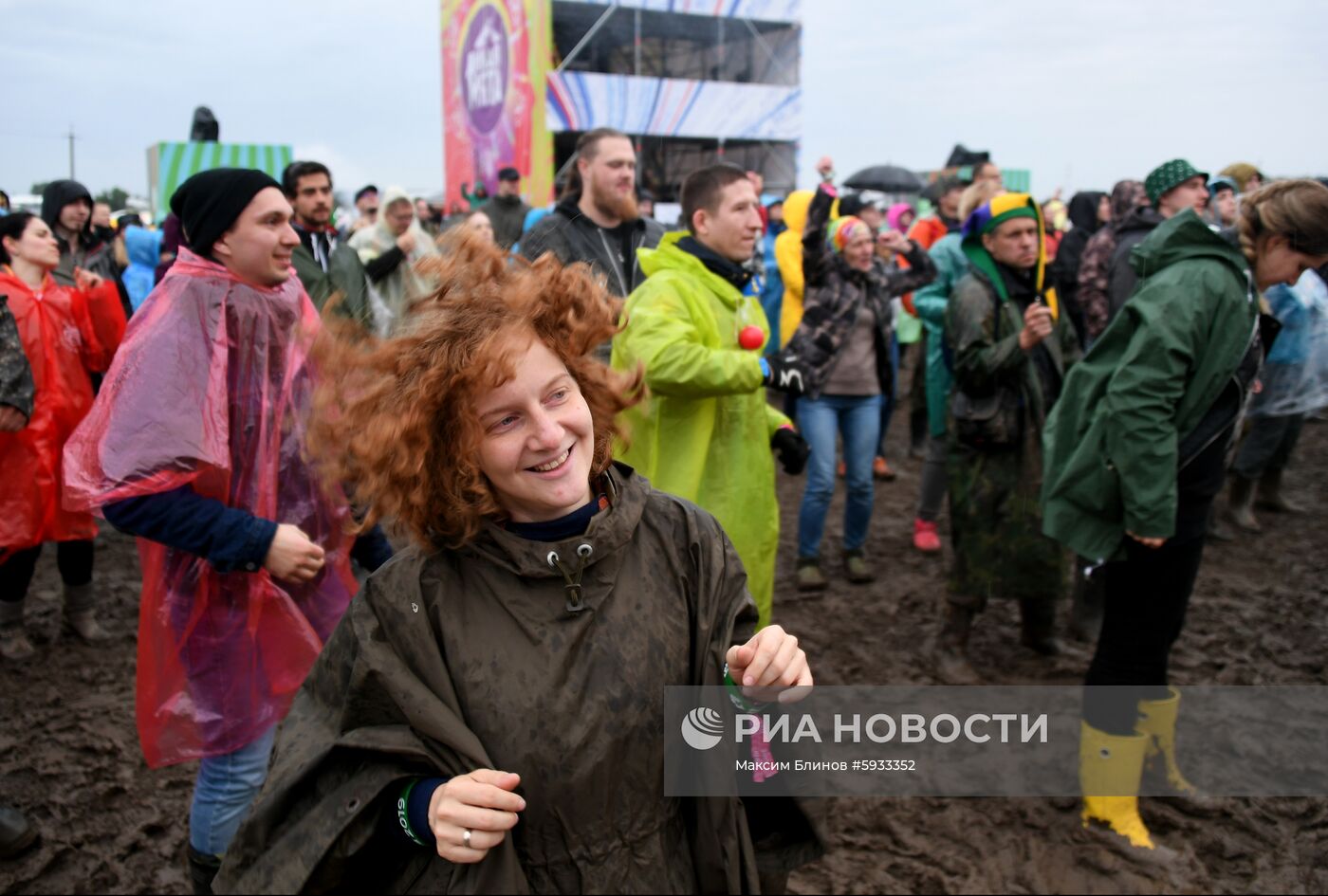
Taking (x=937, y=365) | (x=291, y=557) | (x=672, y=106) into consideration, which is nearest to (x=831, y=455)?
(x=937, y=365)

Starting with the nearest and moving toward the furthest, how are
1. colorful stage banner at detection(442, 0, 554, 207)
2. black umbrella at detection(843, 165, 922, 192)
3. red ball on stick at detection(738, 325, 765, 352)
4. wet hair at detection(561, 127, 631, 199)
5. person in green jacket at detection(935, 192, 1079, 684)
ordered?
red ball on stick at detection(738, 325, 765, 352) < person in green jacket at detection(935, 192, 1079, 684) < wet hair at detection(561, 127, 631, 199) < black umbrella at detection(843, 165, 922, 192) < colorful stage banner at detection(442, 0, 554, 207)

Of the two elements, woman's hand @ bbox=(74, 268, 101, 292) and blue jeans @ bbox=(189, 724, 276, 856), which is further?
woman's hand @ bbox=(74, 268, 101, 292)

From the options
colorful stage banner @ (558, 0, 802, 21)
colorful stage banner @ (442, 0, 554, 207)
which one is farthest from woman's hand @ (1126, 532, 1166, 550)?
colorful stage banner @ (558, 0, 802, 21)

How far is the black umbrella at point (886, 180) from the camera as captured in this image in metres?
16.7

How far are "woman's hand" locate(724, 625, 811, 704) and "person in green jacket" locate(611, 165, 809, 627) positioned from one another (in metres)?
1.72

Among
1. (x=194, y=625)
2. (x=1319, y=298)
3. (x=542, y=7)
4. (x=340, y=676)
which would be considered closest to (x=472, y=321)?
(x=340, y=676)

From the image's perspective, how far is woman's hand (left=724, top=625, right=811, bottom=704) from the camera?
140cm

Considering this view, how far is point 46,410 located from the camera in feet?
14.3

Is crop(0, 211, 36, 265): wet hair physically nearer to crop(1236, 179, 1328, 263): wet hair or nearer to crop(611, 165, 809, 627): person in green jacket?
crop(611, 165, 809, 627): person in green jacket

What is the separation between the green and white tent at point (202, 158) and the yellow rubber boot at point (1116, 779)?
10469 millimetres

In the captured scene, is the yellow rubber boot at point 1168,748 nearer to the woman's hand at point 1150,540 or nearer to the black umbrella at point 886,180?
the woman's hand at point 1150,540

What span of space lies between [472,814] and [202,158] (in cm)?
1187

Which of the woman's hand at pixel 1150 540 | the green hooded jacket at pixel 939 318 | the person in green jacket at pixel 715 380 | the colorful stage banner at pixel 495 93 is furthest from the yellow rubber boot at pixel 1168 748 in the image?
the colorful stage banner at pixel 495 93

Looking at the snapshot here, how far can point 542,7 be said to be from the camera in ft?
62.5
